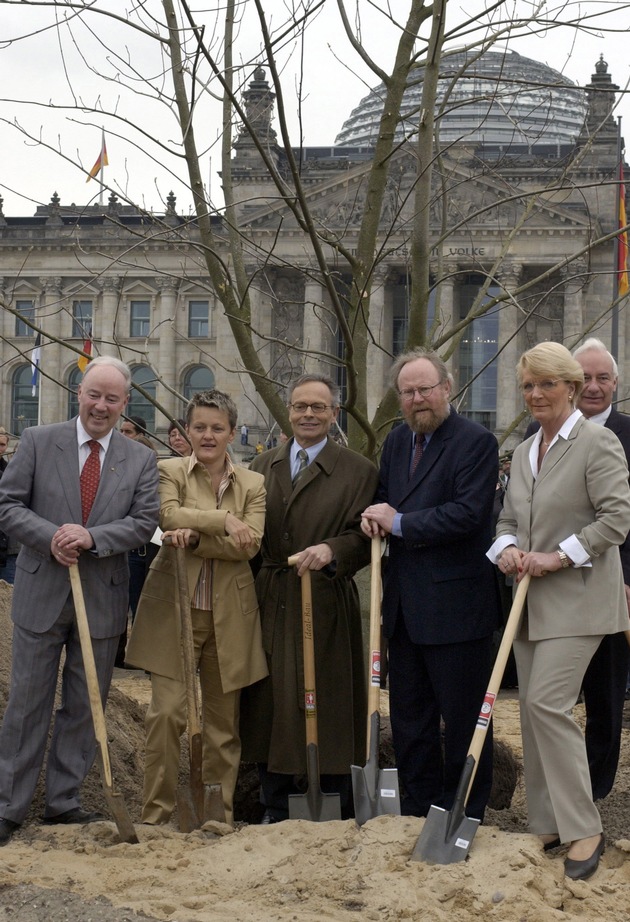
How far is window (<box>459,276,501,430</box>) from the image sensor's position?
6050 centimetres

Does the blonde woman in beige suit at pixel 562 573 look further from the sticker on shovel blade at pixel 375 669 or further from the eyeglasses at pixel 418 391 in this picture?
the sticker on shovel blade at pixel 375 669

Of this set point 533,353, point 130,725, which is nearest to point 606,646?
point 533,353

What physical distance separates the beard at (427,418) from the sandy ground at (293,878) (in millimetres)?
1805

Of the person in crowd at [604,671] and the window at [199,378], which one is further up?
the window at [199,378]

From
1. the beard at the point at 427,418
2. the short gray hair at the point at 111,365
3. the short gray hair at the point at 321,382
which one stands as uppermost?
the short gray hair at the point at 111,365

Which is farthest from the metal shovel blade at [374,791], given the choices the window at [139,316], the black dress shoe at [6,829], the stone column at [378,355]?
the window at [139,316]

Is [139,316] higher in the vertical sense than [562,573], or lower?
higher

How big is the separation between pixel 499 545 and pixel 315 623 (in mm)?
1187

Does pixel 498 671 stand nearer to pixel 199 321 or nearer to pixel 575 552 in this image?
pixel 575 552

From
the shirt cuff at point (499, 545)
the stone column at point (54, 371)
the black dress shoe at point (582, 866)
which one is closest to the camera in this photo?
the black dress shoe at point (582, 866)

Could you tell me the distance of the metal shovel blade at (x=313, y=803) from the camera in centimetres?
584

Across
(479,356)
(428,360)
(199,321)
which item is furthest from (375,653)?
(199,321)

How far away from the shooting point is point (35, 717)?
583 cm

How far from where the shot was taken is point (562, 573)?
519 centimetres
